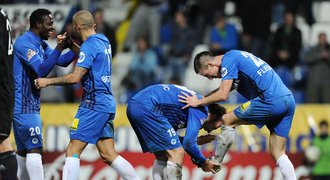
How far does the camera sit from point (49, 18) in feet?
39.6

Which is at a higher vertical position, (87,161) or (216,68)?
(216,68)

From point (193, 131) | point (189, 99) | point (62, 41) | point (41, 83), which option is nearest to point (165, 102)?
point (189, 99)

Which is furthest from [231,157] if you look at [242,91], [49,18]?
[49,18]

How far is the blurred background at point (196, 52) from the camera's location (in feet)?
52.7

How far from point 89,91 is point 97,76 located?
0.68ft

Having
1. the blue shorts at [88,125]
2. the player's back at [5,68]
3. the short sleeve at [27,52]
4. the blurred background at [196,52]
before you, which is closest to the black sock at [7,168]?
the player's back at [5,68]

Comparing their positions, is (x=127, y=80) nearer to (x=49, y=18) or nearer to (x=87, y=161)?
(x=87, y=161)

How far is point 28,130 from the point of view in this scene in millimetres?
11953

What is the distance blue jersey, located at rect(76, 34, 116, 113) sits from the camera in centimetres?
1160

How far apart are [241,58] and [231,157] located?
428cm

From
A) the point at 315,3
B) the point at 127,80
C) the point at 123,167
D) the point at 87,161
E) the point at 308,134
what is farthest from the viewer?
the point at 315,3

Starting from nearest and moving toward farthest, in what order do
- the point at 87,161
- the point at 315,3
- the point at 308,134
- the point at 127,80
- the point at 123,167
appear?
the point at 123,167, the point at 87,161, the point at 308,134, the point at 127,80, the point at 315,3

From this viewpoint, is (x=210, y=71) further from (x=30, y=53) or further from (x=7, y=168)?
(x=7, y=168)

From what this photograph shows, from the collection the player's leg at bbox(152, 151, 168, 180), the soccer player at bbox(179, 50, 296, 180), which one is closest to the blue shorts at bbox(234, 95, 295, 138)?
the soccer player at bbox(179, 50, 296, 180)
